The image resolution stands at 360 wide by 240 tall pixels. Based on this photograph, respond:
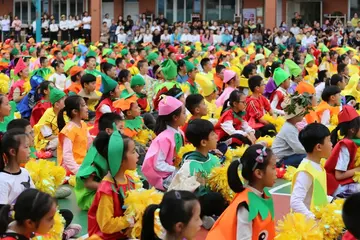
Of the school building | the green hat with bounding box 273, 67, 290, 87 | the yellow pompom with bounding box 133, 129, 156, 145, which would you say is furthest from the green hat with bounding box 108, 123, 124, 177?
the school building

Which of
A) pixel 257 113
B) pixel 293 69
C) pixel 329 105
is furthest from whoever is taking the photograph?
pixel 293 69

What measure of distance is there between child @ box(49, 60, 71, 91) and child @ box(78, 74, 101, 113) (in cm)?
168

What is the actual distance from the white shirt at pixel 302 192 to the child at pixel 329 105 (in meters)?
4.05

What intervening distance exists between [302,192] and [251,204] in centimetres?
78

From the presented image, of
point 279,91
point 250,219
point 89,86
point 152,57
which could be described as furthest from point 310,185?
point 152,57

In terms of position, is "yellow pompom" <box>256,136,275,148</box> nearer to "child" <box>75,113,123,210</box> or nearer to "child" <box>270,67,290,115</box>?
"child" <box>270,67,290,115</box>

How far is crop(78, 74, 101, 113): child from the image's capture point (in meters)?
9.30

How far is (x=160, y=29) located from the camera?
26562mm

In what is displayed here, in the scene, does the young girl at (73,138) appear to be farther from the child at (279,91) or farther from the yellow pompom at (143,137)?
the child at (279,91)

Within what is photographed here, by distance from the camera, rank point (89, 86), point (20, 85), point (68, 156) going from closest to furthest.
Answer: point (68, 156) → point (89, 86) → point (20, 85)

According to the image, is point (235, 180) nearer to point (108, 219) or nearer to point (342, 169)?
point (108, 219)

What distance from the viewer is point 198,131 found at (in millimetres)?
5398

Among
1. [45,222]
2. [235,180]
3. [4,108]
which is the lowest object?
[45,222]

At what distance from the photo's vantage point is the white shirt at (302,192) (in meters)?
4.65
